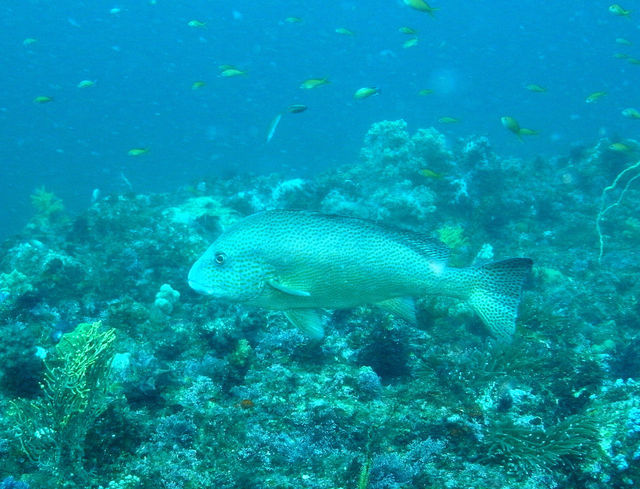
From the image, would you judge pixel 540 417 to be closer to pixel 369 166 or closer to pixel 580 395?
pixel 580 395

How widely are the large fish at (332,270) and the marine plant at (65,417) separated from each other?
1.33m

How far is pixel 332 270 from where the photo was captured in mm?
3588

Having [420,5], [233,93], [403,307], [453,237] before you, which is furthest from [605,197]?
[233,93]

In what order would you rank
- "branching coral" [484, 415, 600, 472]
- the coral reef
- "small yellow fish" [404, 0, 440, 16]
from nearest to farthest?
→ 1. the coral reef
2. "branching coral" [484, 415, 600, 472]
3. "small yellow fish" [404, 0, 440, 16]

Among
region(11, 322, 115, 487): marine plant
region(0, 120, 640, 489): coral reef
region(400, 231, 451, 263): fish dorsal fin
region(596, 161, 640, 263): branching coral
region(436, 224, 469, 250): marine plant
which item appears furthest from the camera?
region(596, 161, 640, 263): branching coral

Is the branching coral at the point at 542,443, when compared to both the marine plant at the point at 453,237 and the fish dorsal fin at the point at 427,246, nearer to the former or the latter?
the fish dorsal fin at the point at 427,246

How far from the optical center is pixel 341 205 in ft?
38.9

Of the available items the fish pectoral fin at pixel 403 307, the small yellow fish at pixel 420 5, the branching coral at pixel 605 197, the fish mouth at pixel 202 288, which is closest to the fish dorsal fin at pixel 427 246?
the fish pectoral fin at pixel 403 307

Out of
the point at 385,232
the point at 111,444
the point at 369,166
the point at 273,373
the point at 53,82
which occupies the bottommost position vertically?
the point at 53,82

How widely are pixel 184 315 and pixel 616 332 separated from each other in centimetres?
827

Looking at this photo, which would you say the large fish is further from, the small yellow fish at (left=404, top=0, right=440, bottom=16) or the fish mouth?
the small yellow fish at (left=404, top=0, right=440, bottom=16)

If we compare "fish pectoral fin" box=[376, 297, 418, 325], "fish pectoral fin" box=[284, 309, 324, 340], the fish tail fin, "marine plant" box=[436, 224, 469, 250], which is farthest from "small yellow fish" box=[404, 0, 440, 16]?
"fish pectoral fin" box=[284, 309, 324, 340]

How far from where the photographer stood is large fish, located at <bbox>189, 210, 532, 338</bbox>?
3541mm

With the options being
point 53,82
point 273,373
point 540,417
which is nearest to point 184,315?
point 273,373
